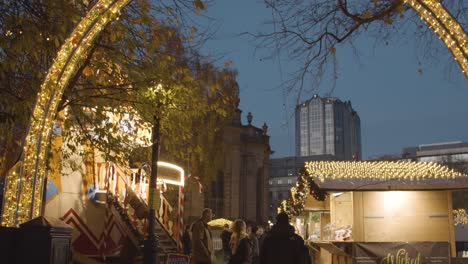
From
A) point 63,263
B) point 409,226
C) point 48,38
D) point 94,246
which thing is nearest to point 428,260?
point 409,226

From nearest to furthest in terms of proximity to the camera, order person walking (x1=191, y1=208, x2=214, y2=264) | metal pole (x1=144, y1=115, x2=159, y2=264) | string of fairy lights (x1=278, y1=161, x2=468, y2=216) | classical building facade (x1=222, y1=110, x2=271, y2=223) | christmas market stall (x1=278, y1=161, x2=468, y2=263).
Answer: person walking (x1=191, y1=208, x2=214, y2=264)
metal pole (x1=144, y1=115, x2=159, y2=264)
christmas market stall (x1=278, y1=161, x2=468, y2=263)
string of fairy lights (x1=278, y1=161, x2=468, y2=216)
classical building facade (x1=222, y1=110, x2=271, y2=223)

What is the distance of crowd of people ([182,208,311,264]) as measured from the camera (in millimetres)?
8734

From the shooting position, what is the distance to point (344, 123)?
155m

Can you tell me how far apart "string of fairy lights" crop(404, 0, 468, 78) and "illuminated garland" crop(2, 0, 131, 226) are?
5.32 meters

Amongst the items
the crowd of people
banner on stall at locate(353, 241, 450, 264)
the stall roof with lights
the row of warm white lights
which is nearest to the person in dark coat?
the crowd of people

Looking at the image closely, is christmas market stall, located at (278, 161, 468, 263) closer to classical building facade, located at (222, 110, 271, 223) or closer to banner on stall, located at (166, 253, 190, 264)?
banner on stall, located at (166, 253, 190, 264)

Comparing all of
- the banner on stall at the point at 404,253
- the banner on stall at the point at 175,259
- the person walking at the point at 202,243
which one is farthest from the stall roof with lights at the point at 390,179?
the banner on stall at the point at 175,259

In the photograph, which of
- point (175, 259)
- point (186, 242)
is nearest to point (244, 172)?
point (186, 242)

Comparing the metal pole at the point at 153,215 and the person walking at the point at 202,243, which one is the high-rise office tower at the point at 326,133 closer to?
the metal pole at the point at 153,215

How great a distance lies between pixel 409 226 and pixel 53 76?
36.8 ft

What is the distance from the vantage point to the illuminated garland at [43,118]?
967 cm

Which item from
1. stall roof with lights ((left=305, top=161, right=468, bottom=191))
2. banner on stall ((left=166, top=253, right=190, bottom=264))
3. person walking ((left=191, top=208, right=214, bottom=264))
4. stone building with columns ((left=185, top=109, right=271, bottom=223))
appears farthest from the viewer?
stone building with columns ((left=185, top=109, right=271, bottom=223))

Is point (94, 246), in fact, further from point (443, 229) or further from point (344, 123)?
point (344, 123)

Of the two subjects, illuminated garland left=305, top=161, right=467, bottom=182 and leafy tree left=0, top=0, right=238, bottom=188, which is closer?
leafy tree left=0, top=0, right=238, bottom=188
